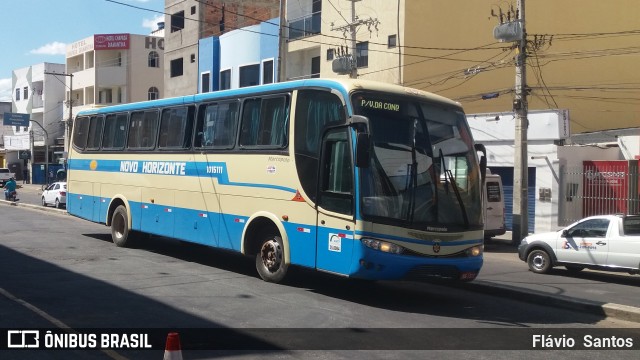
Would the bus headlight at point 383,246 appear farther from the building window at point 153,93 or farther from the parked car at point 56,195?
the building window at point 153,93

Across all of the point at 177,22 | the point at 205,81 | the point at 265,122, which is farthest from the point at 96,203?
the point at 177,22

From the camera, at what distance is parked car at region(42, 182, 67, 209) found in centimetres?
3393

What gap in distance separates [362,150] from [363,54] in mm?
23729

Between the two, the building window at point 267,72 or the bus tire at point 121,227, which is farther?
the building window at point 267,72

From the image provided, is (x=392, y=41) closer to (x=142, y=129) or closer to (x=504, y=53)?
(x=504, y=53)

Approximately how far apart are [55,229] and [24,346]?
14595 mm

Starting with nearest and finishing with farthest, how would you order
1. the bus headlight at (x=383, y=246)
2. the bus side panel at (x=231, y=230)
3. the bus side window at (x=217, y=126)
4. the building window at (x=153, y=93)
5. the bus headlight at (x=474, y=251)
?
the bus headlight at (x=383, y=246) < the bus headlight at (x=474, y=251) < the bus side panel at (x=231, y=230) < the bus side window at (x=217, y=126) < the building window at (x=153, y=93)

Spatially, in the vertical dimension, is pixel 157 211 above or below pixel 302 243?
above

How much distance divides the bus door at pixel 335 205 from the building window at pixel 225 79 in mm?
31324

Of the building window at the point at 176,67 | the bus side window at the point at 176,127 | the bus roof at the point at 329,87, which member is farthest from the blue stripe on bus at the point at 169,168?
the building window at the point at 176,67

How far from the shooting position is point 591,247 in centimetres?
1501

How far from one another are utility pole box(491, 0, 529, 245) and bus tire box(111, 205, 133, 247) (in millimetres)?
12581

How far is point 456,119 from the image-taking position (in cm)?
1102

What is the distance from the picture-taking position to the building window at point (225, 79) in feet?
134
